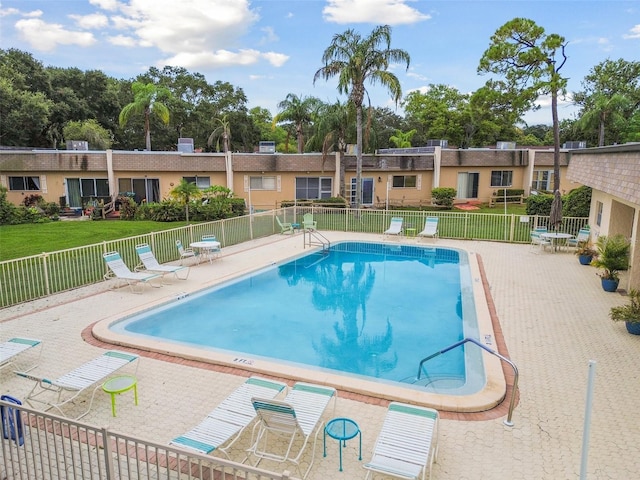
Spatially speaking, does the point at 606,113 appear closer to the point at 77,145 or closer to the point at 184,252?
the point at 184,252

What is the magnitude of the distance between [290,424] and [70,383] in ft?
11.1

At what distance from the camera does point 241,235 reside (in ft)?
61.2

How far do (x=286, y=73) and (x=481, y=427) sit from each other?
39.0 meters

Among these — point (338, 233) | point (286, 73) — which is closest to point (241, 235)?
point (338, 233)

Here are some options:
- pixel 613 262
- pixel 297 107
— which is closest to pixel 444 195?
pixel 297 107

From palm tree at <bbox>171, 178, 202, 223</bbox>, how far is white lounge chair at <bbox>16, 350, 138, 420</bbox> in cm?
1670

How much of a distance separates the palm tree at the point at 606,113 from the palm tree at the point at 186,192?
34641 mm

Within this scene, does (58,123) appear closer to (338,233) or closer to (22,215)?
(22,215)

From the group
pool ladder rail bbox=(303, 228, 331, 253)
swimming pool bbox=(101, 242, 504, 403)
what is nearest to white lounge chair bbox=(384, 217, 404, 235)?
pool ladder rail bbox=(303, 228, 331, 253)

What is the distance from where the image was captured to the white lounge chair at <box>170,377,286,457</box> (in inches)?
189

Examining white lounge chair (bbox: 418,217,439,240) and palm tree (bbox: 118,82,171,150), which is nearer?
white lounge chair (bbox: 418,217,439,240)

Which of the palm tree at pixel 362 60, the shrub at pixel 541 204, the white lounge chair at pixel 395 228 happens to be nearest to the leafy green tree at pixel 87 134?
the palm tree at pixel 362 60

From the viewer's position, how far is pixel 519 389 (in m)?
6.60

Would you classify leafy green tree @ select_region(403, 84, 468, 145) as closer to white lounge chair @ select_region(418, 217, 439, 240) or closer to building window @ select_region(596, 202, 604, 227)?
white lounge chair @ select_region(418, 217, 439, 240)
